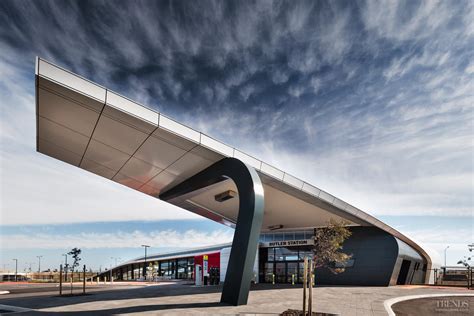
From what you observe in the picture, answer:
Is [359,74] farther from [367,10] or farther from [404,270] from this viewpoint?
[404,270]

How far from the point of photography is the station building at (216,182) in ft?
43.8

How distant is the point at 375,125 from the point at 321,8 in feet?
21.3

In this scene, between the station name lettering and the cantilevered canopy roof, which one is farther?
the station name lettering

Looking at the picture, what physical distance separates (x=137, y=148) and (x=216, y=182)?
440cm

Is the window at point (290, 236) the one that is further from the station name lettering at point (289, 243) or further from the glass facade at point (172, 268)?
the glass facade at point (172, 268)

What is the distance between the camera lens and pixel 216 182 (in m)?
18.4

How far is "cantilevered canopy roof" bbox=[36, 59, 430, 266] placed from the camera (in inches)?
493

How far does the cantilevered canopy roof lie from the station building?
0.05m

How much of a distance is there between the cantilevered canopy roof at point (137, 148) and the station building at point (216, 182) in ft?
0.15

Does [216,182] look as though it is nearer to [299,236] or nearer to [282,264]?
[299,236]

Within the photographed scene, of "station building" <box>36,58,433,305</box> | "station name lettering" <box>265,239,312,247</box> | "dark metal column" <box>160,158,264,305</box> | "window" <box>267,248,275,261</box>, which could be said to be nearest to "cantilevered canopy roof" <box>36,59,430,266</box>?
"station building" <box>36,58,433,305</box>

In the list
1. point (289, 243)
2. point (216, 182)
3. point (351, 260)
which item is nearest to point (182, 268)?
point (289, 243)

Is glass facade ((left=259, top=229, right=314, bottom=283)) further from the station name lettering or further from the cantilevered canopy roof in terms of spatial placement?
the cantilevered canopy roof

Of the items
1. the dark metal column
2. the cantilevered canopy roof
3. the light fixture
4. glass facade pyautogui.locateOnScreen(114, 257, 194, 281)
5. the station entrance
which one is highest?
the cantilevered canopy roof
